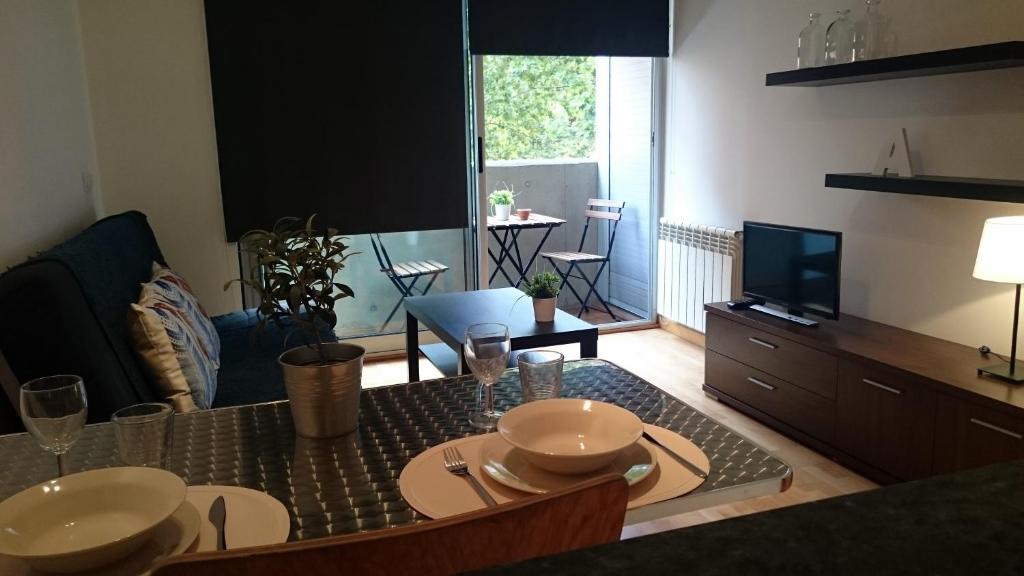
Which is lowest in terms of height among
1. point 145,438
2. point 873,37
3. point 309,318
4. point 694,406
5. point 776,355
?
point 694,406

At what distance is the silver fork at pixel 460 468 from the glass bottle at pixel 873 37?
109 inches

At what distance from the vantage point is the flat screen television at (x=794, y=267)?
313 cm

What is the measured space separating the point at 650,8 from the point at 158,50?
2775 millimetres

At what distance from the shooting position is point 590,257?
530 centimetres

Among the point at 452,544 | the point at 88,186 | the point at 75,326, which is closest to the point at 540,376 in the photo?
the point at 452,544

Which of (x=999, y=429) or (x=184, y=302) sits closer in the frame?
(x=999, y=429)

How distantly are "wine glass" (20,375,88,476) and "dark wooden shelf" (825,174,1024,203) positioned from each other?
2659 mm

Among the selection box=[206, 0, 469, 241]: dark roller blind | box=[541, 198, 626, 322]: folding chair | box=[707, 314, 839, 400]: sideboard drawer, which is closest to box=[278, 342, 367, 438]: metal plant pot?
box=[707, 314, 839, 400]: sideboard drawer

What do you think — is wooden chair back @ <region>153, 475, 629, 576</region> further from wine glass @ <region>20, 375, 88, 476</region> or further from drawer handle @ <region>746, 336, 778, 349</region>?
drawer handle @ <region>746, 336, 778, 349</region>

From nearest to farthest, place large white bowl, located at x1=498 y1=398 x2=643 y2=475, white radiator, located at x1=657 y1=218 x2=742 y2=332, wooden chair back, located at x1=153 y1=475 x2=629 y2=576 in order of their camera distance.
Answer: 1. wooden chair back, located at x1=153 y1=475 x2=629 y2=576
2. large white bowl, located at x1=498 y1=398 x2=643 y2=475
3. white radiator, located at x1=657 y1=218 x2=742 y2=332

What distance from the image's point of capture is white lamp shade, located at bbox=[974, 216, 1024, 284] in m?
2.45

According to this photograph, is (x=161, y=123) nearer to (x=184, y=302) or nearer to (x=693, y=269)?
(x=184, y=302)

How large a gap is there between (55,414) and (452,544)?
2.54ft

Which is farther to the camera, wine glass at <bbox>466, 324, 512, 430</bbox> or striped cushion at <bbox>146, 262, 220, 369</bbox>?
striped cushion at <bbox>146, 262, 220, 369</bbox>
